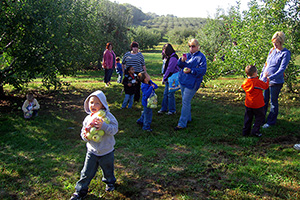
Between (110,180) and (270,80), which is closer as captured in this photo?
(110,180)

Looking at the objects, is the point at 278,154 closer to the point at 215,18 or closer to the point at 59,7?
the point at 59,7

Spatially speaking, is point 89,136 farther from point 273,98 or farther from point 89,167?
point 273,98

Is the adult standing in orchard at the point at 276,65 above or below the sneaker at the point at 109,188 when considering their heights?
above

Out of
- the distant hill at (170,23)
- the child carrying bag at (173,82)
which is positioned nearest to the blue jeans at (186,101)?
the child carrying bag at (173,82)

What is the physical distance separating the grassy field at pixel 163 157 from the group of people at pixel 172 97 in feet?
1.04

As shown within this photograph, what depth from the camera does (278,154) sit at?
4.94 metres

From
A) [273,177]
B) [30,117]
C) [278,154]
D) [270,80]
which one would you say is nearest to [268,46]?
[270,80]

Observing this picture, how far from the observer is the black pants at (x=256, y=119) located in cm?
559

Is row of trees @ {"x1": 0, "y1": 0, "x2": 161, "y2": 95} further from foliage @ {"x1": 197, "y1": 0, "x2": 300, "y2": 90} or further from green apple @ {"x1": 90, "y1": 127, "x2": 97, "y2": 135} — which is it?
foliage @ {"x1": 197, "y1": 0, "x2": 300, "y2": 90}

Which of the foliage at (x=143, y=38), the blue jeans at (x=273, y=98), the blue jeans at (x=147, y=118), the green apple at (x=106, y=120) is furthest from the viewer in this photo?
the foliage at (x=143, y=38)

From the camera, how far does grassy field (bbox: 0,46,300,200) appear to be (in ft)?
12.7

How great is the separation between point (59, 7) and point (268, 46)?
23.8 ft

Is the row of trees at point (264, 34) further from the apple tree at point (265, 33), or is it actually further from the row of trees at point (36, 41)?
the row of trees at point (36, 41)

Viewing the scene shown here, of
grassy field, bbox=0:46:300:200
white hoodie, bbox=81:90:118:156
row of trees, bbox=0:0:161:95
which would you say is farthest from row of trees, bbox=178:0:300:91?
white hoodie, bbox=81:90:118:156
